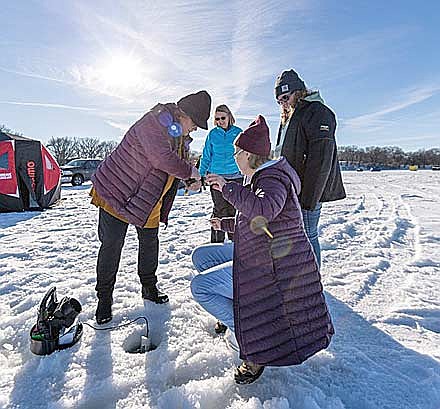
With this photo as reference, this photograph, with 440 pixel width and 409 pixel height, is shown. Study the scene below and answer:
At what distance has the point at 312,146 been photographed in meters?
2.44

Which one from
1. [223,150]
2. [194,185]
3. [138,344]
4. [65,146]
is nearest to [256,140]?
[194,185]

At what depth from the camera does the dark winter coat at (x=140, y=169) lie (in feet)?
7.16

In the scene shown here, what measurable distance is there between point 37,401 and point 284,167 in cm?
165

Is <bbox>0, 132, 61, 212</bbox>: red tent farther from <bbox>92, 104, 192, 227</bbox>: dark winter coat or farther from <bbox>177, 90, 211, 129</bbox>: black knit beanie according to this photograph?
<bbox>177, 90, 211, 129</bbox>: black knit beanie

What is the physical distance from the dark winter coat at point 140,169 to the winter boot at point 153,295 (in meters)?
0.69

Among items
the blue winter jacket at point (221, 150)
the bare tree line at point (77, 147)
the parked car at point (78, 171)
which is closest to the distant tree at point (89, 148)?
the bare tree line at point (77, 147)

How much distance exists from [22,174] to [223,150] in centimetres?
656

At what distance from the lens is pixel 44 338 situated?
1.98 metres

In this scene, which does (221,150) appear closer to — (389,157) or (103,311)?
(103,311)

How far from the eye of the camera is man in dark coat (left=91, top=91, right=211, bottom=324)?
2197mm

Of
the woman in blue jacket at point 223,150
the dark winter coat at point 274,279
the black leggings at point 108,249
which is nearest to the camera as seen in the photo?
the dark winter coat at point 274,279

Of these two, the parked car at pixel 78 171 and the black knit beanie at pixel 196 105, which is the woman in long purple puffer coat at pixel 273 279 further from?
the parked car at pixel 78 171

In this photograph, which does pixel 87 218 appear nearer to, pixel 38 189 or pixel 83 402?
pixel 38 189

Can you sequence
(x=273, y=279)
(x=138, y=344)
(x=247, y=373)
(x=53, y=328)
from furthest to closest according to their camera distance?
(x=138, y=344) → (x=53, y=328) → (x=247, y=373) → (x=273, y=279)
